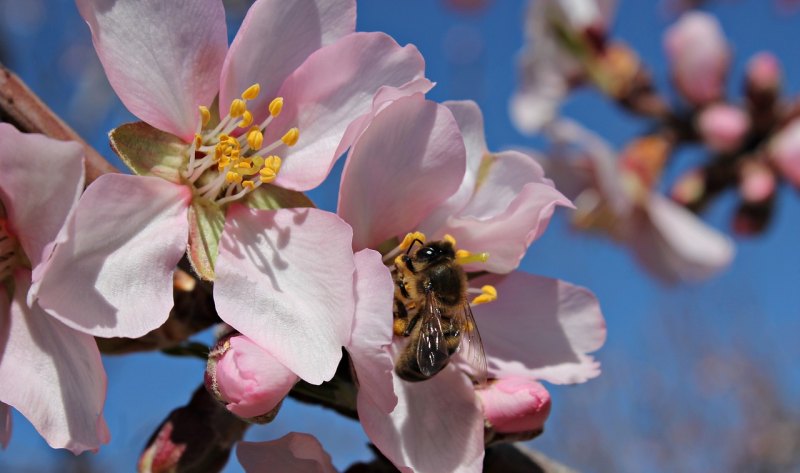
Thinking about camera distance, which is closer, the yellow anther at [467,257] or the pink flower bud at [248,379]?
the pink flower bud at [248,379]

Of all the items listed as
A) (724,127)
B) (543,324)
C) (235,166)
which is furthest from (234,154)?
(724,127)

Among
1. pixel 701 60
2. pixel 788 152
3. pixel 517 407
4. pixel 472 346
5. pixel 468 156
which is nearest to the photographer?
pixel 517 407

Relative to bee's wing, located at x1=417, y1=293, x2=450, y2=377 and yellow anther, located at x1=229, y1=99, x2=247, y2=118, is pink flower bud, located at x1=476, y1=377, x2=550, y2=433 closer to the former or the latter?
bee's wing, located at x1=417, y1=293, x2=450, y2=377

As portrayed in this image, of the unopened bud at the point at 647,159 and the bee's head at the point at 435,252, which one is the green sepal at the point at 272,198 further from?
the unopened bud at the point at 647,159

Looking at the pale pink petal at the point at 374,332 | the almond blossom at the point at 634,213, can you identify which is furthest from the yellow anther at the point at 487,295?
the almond blossom at the point at 634,213

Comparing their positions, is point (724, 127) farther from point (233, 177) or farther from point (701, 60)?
point (233, 177)
